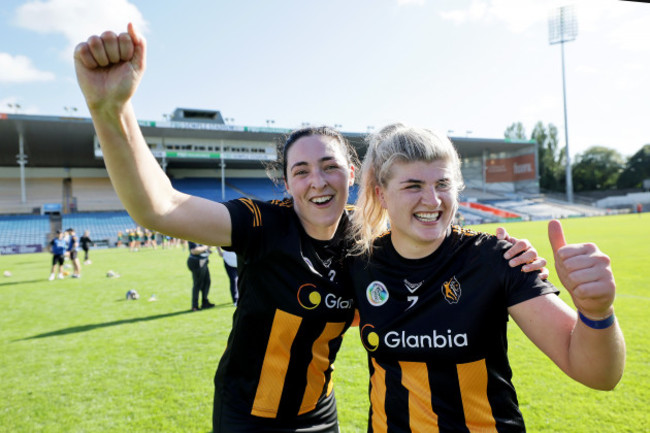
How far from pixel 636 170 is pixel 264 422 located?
251ft

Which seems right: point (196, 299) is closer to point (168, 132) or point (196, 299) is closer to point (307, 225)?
point (307, 225)

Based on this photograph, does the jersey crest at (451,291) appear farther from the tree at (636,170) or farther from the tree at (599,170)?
the tree at (636,170)

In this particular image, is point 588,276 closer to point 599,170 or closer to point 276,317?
point 276,317

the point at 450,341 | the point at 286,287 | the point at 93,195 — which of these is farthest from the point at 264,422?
the point at 93,195

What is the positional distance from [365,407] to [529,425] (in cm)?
146

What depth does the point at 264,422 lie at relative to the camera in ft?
6.68

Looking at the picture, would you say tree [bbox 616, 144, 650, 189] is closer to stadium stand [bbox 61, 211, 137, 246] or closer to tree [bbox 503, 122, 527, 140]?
tree [bbox 503, 122, 527, 140]

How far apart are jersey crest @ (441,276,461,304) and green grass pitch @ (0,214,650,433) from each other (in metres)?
2.40

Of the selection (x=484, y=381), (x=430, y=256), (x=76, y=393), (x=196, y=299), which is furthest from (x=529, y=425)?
(x=196, y=299)

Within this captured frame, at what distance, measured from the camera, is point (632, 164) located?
62188 millimetres

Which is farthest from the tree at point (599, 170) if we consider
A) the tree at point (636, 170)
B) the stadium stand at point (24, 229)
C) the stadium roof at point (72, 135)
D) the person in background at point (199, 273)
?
the stadium stand at point (24, 229)

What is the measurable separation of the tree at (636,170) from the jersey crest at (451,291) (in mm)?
75474

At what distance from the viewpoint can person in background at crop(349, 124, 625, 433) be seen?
1.54 metres

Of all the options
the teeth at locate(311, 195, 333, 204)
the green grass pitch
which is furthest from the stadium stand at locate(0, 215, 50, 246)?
the teeth at locate(311, 195, 333, 204)
